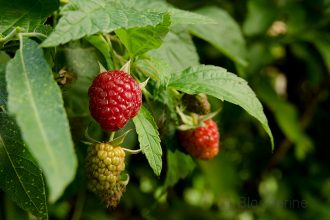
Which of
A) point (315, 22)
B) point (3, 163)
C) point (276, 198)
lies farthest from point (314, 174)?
point (3, 163)

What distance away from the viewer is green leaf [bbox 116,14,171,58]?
0.86m

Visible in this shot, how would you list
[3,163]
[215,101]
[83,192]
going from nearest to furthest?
1. [3,163]
2. [215,101]
3. [83,192]

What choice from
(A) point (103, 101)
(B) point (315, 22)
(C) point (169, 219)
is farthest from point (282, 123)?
(A) point (103, 101)

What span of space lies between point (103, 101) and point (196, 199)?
1682 mm

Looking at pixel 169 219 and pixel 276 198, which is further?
pixel 276 198

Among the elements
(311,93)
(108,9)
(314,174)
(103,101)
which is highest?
(108,9)

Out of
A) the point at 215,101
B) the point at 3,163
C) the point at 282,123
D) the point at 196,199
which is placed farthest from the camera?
the point at 196,199

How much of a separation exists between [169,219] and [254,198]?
0.46m

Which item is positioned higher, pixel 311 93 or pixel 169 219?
pixel 311 93

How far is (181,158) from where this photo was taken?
1167mm

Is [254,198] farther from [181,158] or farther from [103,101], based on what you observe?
[103,101]

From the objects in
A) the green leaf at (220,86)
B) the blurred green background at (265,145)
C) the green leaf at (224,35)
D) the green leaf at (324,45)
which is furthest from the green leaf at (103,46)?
the green leaf at (324,45)

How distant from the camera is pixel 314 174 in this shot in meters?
2.34

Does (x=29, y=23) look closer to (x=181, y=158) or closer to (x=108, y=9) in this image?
(x=108, y=9)
